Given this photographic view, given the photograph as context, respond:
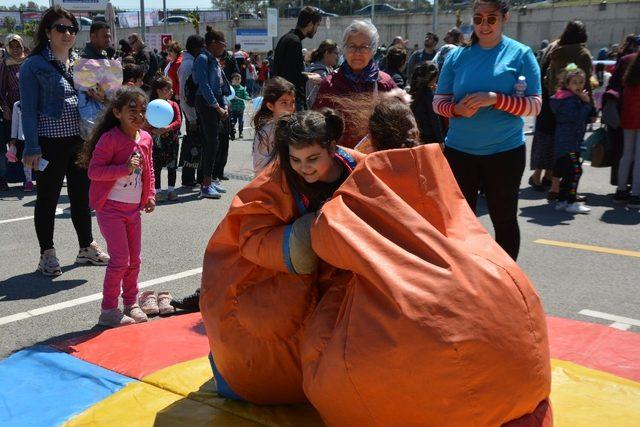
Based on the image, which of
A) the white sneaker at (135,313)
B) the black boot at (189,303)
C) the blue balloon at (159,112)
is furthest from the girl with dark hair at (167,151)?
the white sneaker at (135,313)

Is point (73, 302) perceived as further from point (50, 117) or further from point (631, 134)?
point (631, 134)

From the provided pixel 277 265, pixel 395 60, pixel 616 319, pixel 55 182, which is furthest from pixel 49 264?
pixel 395 60

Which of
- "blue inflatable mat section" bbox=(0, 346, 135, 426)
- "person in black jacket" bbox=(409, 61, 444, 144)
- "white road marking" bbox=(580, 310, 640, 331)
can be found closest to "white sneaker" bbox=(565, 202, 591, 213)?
"person in black jacket" bbox=(409, 61, 444, 144)

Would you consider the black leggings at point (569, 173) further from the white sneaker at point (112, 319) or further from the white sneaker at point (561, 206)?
the white sneaker at point (112, 319)

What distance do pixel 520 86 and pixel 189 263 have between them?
9.16ft

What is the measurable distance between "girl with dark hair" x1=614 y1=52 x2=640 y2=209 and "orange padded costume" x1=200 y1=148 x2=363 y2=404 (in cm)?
533

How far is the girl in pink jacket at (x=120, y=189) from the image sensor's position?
4250 mm

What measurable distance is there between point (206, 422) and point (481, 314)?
4.17 ft

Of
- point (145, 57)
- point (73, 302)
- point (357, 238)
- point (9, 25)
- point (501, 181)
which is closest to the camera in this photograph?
point (357, 238)

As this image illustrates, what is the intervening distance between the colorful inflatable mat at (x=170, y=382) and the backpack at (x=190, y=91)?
465 cm

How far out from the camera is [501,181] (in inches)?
174

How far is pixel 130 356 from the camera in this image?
3.77 metres

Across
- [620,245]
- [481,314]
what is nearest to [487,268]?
[481,314]

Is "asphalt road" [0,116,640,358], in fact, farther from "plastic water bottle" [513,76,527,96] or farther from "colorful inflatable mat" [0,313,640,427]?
"plastic water bottle" [513,76,527,96]
